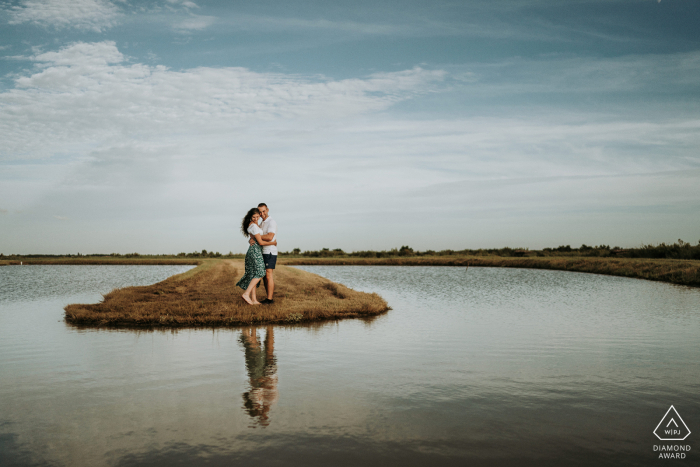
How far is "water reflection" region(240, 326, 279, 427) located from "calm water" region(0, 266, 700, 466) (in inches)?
1.4

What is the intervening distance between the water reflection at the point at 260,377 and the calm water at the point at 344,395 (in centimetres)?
Result: 4

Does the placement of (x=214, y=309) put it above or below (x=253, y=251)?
below

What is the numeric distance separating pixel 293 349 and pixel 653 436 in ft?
19.7

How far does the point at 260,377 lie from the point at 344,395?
1.52m

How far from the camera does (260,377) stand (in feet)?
23.7

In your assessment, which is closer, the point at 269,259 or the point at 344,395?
the point at 344,395

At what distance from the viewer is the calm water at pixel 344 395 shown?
4.64 m

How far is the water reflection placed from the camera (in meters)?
5.68

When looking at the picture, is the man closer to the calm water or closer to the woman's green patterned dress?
the woman's green patterned dress

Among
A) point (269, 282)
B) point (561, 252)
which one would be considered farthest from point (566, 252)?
point (269, 282)

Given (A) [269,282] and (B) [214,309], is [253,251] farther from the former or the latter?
(B) [214,309]

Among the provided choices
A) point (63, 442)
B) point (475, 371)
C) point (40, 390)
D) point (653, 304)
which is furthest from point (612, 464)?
point (653, 304)

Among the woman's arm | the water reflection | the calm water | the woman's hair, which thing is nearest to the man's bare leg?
the woman's arm

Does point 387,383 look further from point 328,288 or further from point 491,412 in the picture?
point 328,288
